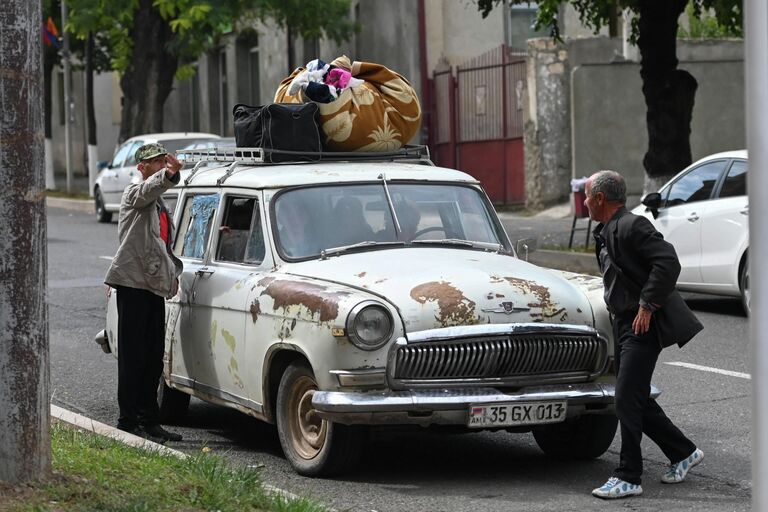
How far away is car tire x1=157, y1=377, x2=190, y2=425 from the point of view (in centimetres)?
960

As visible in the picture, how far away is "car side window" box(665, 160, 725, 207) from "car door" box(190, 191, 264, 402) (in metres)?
7.03

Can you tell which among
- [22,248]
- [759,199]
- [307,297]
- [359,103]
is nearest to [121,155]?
[359,103]

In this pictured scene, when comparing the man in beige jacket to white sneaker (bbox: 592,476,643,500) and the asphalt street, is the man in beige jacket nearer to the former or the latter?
the asphalt street

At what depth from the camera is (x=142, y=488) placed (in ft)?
21.6

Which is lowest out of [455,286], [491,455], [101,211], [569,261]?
[491,455]

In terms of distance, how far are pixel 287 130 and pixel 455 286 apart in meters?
2.01

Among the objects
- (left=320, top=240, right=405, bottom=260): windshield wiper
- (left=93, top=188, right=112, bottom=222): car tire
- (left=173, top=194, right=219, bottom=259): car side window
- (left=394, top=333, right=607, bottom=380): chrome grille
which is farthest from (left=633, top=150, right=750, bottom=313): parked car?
(left=93, top=188, right=112, bottom=222): car tire

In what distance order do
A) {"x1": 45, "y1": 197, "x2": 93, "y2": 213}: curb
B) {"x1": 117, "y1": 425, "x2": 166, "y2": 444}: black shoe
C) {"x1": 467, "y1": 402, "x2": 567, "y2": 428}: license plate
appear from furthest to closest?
{"x1": 45, "y1": 197, "x2": 93, "y2": 213}: curb
{"x1": 117, "y1": 425, "x2": 166, "y2": 444}: black shoe
{"x1": 467, "y1": 402, "x2": 567, "y2": 428}: license plate

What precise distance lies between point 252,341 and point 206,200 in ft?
4.80

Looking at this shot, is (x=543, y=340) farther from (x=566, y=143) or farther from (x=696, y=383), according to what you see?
(x=566, y=143)

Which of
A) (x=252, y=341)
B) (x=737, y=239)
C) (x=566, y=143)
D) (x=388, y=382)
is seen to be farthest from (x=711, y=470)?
(x=566, y=143)

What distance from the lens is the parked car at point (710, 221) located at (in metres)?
14.2

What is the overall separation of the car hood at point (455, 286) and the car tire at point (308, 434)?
580mm

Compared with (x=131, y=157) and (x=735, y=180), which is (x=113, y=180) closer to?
(x=131, y=157)
